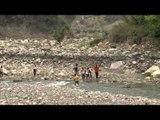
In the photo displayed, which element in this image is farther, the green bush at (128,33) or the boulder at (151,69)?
the green bush at (128,33)

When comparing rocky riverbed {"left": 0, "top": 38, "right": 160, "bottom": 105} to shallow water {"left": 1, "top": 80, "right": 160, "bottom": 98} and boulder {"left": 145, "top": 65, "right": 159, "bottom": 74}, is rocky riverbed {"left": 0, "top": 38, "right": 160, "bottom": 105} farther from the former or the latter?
shallow water {"left": 1, "top": 80, "right": 160, "bottom": 98}

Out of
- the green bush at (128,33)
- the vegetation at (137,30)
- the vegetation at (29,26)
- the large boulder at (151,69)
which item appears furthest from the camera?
the vegetation at (29,26)

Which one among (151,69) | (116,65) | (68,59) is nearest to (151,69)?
(151,69)

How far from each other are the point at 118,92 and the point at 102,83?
4361 mm

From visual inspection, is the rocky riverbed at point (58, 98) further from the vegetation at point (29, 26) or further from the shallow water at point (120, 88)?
the vegetation at point (29, 26)

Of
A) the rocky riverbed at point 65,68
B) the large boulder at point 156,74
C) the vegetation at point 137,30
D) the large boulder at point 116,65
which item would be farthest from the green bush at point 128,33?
the large boulder at point 156,74

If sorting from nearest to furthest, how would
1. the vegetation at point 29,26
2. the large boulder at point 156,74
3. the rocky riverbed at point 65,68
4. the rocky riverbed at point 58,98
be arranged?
1. the rocky riverbed at point 58,98
2. the rocky riverbed at point 65,68
3. the large boulder at point 156,74
4. the vegetation at point 29,26

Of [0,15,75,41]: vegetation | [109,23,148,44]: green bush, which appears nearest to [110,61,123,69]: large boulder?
[109,23,148,44]: green bush

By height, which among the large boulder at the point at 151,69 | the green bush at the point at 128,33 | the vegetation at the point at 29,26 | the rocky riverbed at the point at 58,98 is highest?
the vegetation at the point at 29,26
